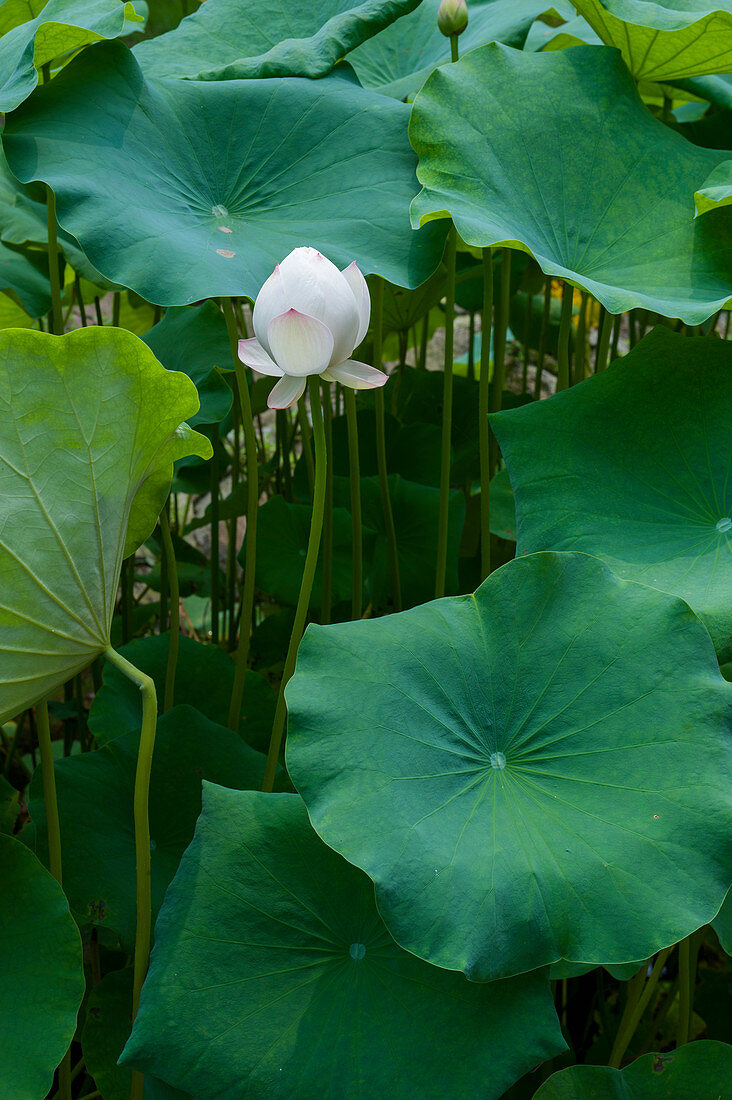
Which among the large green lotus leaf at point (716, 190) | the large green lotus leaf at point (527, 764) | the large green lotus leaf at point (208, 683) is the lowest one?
the large green lotus leaf at point (208, 683)

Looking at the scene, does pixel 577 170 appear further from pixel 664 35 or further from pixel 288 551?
pixel 288 551

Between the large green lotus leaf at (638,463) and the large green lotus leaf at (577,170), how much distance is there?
8 centimetres

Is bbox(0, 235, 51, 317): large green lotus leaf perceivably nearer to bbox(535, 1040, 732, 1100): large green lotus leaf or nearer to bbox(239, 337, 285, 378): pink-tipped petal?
bbox(239, 337, 285, 378): pink-tipped petal

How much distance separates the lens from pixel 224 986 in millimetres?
660

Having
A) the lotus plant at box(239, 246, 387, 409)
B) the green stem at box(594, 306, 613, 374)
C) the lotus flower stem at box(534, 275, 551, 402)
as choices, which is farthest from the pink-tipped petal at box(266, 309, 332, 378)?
the lotus flower stem at box(534, 275, 551, 402)

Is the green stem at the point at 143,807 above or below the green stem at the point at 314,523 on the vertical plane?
below

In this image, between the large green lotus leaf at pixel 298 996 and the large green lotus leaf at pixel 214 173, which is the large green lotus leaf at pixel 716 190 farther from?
the large green lotus leaf at pixel 298 996

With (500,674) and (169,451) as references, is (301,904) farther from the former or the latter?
(169,451)

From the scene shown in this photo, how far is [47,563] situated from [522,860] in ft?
1.30

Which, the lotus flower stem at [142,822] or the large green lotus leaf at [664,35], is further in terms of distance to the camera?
the large green lotus leaf at [664,35]

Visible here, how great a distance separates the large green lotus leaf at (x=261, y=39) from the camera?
97 centimetres

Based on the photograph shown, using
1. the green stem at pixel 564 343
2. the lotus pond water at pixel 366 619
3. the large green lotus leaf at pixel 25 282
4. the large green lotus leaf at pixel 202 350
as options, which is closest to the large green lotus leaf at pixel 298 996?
the lotus pond water at pixel 366 619

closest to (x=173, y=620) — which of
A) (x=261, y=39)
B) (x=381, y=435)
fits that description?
(x=381, y=435)

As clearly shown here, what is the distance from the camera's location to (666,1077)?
721 millimetres
